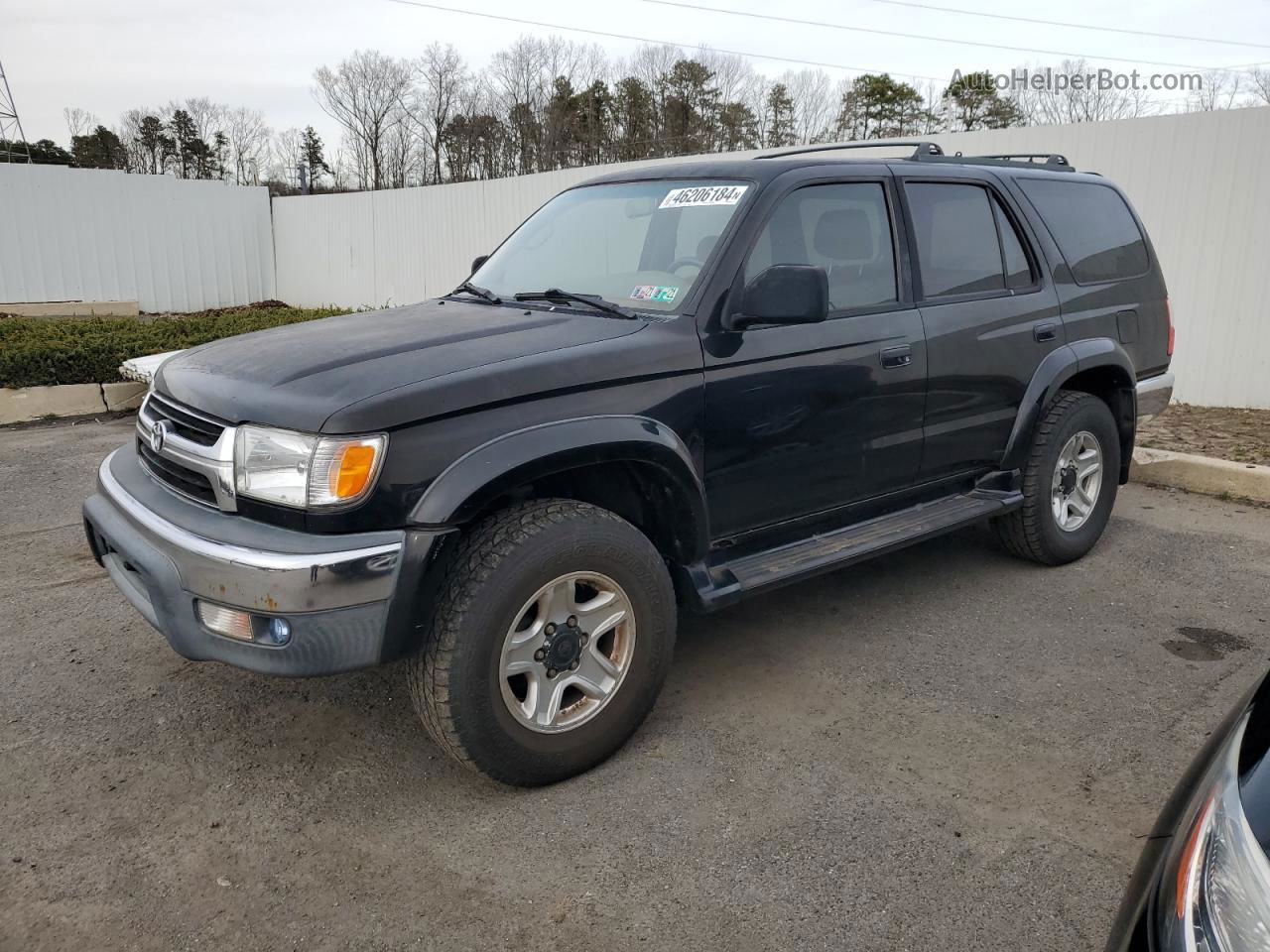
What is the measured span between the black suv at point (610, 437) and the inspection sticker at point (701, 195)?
1cm

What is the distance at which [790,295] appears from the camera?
3.29 metres

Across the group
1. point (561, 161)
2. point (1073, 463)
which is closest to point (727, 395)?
point (1073, 463)

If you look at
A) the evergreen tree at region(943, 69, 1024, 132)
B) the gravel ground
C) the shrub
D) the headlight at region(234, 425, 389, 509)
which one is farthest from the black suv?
the evergreen tree at region(943, 69, 1024, 132)

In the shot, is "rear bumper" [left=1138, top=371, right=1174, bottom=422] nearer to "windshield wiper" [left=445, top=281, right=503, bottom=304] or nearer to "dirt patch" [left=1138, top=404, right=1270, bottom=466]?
"dirt patch" [left=1138, top=404, right=1270, bottom=466]

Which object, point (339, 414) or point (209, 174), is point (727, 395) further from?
point (209, 174)

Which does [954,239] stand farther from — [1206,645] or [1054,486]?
[1206,645]

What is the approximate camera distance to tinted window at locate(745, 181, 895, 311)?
366 centimetres

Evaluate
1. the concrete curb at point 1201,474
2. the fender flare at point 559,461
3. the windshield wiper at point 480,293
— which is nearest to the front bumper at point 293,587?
the fender flare at point 559,461

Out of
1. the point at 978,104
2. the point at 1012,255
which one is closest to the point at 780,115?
the point at 978,104

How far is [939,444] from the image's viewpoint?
13.8 feet

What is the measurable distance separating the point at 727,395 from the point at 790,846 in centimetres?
147

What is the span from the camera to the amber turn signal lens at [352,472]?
8.80 feet

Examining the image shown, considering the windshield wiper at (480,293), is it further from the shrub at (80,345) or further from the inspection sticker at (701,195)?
the shrub at (80,345)

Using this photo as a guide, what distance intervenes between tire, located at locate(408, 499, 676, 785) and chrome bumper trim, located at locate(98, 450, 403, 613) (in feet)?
0.78
